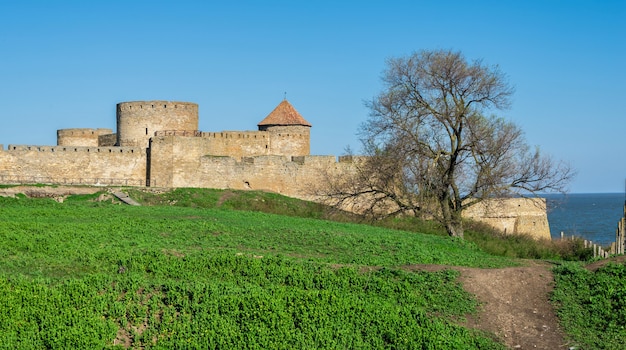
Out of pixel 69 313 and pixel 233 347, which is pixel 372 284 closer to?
pixel 233 347

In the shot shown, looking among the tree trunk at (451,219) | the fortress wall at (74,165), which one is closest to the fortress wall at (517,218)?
the tree trunk at (451,219)

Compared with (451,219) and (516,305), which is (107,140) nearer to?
(451,219)

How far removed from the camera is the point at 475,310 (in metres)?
14.3

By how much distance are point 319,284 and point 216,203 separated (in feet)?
63.4

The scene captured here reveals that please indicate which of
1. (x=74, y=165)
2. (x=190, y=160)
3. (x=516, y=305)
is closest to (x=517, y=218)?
(x=190, y=160)

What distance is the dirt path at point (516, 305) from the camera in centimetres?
1349

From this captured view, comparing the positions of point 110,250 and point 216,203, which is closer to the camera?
point 110,250

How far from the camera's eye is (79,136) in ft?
142

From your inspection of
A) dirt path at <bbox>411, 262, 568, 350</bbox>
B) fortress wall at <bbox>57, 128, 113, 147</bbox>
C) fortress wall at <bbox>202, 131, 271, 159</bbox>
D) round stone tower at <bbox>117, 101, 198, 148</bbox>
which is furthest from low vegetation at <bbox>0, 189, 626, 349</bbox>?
fortress wall at <bbox>57, 128, 113, 147</bbox>

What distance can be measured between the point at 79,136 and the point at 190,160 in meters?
8.77

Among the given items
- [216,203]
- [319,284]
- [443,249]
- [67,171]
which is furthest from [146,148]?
[319,284]

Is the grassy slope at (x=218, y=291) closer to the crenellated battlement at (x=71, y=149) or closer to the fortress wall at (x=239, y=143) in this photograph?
the crenellated battlement at (x=71, y=149)

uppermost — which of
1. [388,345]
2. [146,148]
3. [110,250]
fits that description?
[146,148]

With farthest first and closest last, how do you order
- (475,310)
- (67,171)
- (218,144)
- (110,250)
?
(218,144) < (67,171) < (110,250) < (475,310)
